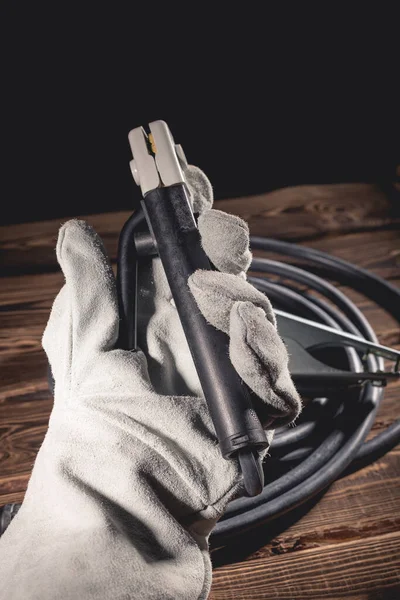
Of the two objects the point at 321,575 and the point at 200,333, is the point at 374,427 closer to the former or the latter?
the point at 321,575

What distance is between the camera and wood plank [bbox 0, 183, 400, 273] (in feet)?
4.12

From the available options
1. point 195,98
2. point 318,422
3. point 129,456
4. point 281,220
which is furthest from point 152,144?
point 195,98

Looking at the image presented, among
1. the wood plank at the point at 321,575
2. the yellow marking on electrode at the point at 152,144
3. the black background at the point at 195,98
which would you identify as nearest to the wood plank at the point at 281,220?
the black background at the point at 195,98

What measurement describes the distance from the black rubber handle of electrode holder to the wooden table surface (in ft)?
1.18

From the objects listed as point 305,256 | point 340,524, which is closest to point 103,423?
point 340,524

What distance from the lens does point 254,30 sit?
1.40m

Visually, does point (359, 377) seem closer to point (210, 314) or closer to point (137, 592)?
point (210, 314)

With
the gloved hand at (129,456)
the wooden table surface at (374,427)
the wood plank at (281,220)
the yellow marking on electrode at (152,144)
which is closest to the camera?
the gloved hand at (129,456)

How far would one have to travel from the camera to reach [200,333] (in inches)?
21.8

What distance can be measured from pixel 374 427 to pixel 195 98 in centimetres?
98

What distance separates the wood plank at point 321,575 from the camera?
29.4 inches

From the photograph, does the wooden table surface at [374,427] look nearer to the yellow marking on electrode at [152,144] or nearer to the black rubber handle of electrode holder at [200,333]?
the black rubber handle of electrode holder at [200,333]

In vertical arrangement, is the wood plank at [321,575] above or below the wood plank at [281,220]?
below

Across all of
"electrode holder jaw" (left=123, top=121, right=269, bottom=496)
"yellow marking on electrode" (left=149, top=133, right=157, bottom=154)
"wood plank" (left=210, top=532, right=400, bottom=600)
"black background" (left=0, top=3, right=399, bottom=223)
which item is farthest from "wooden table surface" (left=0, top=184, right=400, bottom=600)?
"yellow marking on electrode" (left=149, top=133, right=157, bottom=154)
